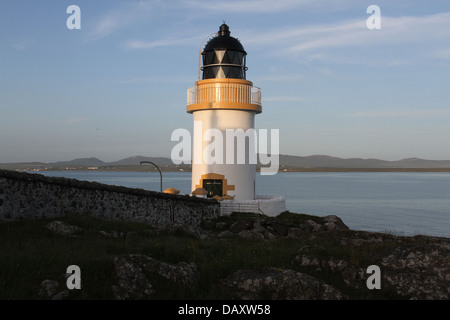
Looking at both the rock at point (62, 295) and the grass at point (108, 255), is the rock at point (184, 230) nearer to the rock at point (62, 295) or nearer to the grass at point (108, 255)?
the grass at point (108, 255)

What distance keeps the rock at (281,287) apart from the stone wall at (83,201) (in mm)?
7778

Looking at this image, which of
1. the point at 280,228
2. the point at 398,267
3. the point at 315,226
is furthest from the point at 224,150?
the point at 398,267

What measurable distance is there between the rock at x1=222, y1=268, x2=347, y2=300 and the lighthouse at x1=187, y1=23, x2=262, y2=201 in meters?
17.9

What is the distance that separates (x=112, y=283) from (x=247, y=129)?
19.5m

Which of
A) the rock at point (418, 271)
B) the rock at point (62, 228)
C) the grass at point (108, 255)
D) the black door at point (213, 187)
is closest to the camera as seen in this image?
the grass at point (108, 255)

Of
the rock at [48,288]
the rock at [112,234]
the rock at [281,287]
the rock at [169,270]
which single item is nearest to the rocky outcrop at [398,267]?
the rock at [281,287]

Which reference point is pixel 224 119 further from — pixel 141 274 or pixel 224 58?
pixel 141 274

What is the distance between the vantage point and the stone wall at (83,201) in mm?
13023

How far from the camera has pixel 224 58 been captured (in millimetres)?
26266

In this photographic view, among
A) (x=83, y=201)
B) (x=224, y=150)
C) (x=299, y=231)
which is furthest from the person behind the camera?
A: (x=224, y=150)

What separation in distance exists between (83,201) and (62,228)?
347cm
